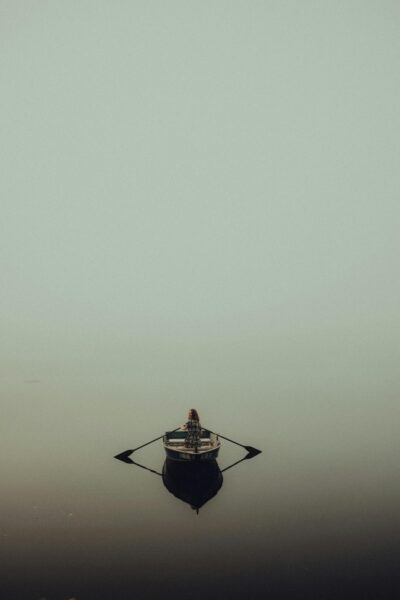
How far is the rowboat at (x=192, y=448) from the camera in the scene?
2500cm

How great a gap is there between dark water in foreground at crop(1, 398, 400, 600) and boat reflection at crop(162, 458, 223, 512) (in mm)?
1835

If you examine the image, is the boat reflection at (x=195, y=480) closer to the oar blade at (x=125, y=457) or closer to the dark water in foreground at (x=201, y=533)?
the dark water in foreground at (x=201, y=533)

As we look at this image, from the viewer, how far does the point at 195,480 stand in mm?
25141

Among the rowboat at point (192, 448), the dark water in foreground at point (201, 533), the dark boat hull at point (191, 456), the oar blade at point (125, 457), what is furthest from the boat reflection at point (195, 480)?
the oar blade at point (125, 457)

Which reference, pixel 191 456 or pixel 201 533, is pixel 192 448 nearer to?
pixel 191 456

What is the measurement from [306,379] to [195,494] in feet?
217

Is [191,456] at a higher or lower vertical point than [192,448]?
lower

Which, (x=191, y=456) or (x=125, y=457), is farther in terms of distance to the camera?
(x=125, y=457)

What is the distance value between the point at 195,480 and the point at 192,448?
6.08ft

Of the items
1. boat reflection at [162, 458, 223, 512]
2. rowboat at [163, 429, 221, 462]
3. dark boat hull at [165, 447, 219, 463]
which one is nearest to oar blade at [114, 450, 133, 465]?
rowboat at [163, 429, 221, 462]

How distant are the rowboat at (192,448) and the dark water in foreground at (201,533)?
3603 millimetres

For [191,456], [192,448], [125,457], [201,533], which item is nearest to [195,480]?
[191,456]

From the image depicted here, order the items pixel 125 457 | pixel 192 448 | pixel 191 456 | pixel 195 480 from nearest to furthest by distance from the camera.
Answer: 1. pixel 191 456
2. pixel 195 480
3. pixel 192 448
4. pixel 125 457

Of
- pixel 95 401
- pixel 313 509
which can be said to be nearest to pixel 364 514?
pixel 313 509
